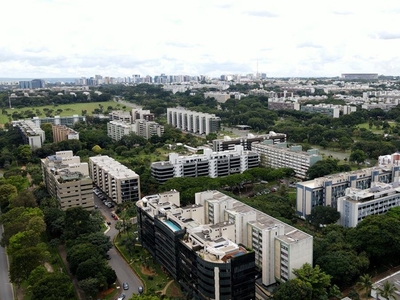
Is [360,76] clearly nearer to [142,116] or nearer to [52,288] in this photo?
[142,116]

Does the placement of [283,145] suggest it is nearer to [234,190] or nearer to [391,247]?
[234,190]

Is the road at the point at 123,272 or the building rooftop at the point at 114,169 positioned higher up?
the building rooftop at the point at 114,169

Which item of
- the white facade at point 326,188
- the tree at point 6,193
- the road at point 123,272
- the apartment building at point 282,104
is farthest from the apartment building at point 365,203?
the apartment building at point 282,104

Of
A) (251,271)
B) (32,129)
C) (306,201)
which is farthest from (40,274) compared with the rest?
(32,129)

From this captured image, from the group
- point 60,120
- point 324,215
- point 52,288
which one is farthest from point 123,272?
point 60,120

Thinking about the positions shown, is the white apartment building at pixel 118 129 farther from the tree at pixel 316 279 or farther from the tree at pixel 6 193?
the tree at pixel 316 279

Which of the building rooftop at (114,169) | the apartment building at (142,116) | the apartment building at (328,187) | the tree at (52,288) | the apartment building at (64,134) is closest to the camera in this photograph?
the tree at (52,288)
